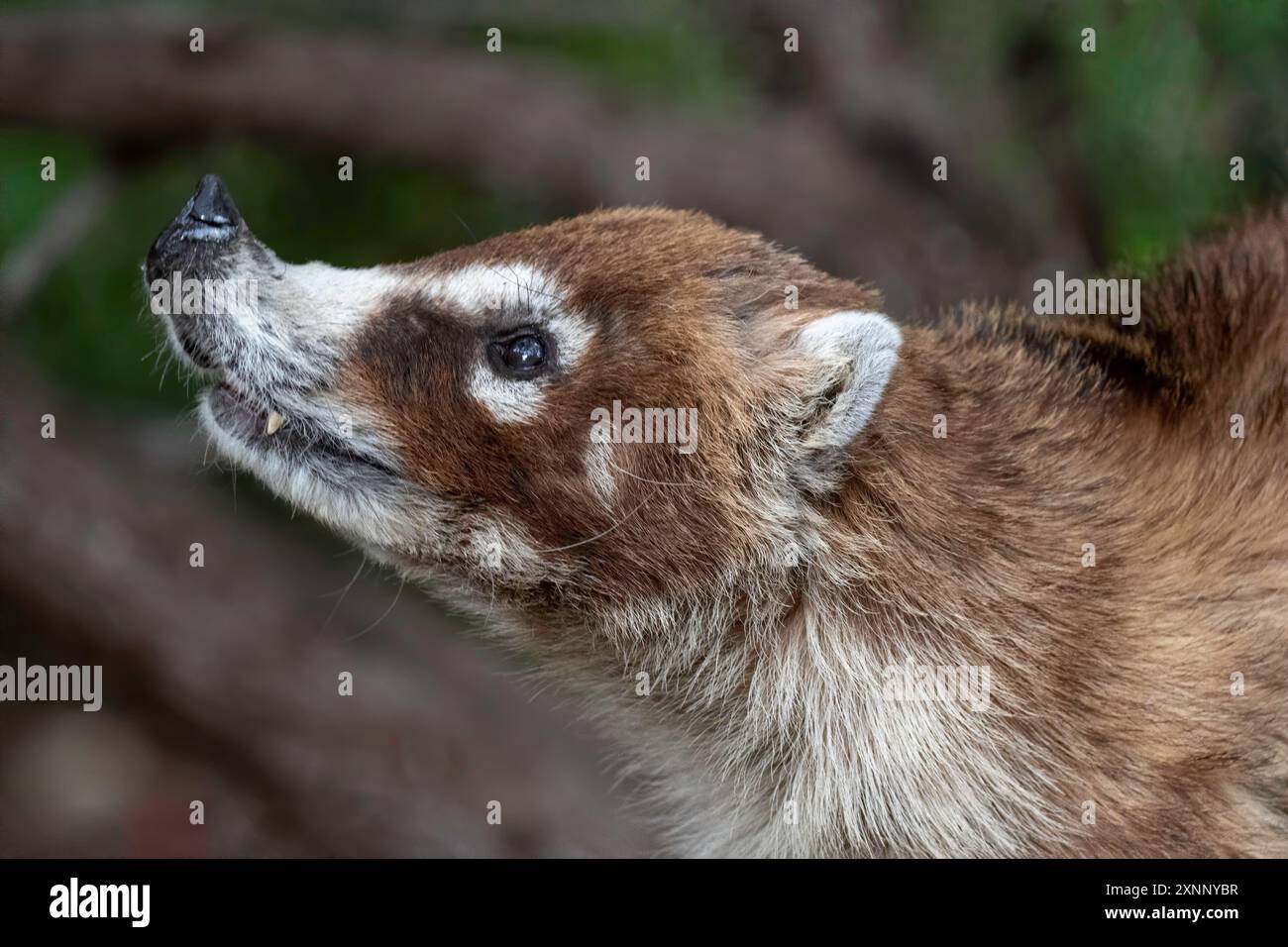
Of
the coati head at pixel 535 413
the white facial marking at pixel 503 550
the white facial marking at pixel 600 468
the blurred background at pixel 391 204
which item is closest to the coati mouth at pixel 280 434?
the coati head at pixel 535 413

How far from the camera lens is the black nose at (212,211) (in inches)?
177

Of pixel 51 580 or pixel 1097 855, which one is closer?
pixel 1097 855

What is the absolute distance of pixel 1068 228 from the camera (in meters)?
8.28

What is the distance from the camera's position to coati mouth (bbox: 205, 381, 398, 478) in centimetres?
448

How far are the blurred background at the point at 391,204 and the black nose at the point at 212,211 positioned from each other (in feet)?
11.7

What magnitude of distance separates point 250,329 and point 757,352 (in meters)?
1.60

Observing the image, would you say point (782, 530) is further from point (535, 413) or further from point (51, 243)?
point (51, 243)

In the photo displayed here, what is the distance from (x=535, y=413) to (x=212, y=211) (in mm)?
1232

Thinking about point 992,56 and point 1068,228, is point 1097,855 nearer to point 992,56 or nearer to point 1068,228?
point 1068,228

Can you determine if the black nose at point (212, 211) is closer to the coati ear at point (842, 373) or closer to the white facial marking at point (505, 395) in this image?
the white facial marking at point (505, 395)

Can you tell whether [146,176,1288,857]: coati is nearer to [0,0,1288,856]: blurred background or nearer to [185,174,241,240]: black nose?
[185,174,241,240]: black nose

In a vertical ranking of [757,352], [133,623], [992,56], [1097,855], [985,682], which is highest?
[992,56]

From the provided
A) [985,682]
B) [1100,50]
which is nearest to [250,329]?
[985,682]

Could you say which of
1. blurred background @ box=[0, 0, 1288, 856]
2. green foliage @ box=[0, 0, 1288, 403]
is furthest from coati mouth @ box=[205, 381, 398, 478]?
blurred background @ box=[0, 0, 1288, 856]
